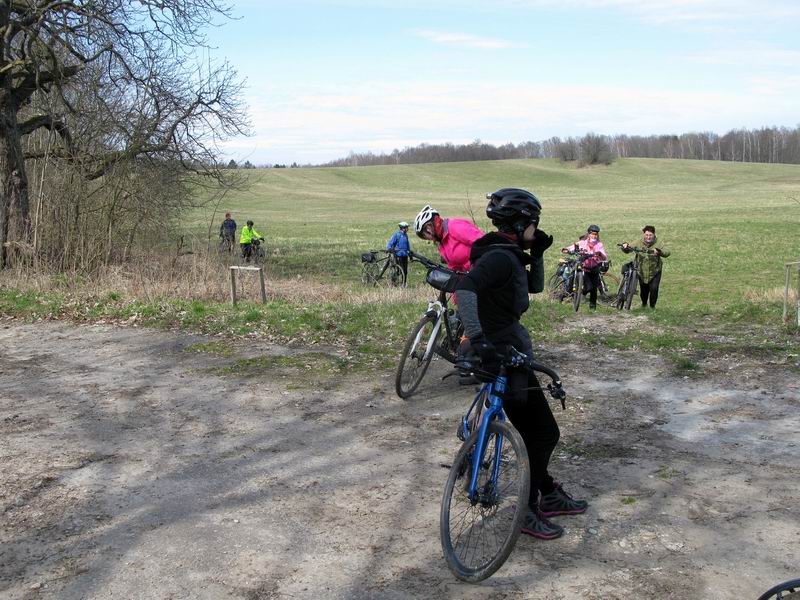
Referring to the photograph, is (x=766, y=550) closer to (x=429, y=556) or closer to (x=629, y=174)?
(x=429, y=556)

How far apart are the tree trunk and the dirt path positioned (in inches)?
347

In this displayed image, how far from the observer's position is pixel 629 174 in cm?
11144

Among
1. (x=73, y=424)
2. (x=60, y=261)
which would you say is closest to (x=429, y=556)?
(x=73, y=424)

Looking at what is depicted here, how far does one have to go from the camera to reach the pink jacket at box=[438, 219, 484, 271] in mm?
7086

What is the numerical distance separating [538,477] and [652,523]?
740 millimetres

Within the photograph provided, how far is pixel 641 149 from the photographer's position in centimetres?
16375

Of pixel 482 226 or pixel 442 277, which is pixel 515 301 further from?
pixel 482 226

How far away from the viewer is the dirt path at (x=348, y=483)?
4047 millimetres

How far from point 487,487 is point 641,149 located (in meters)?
170

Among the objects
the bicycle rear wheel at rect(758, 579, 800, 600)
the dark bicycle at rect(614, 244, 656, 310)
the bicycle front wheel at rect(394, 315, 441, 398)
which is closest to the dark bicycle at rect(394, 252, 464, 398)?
the bicycle front wheel at rect(394, 315, 441, 398)

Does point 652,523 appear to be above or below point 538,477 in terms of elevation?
below

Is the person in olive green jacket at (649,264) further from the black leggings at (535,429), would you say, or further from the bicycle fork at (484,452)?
the bicycle fork at (484,452)

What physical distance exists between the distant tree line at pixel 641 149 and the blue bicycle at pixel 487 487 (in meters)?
124

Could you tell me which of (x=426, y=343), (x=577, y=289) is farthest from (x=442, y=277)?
(x=577, y=289)
